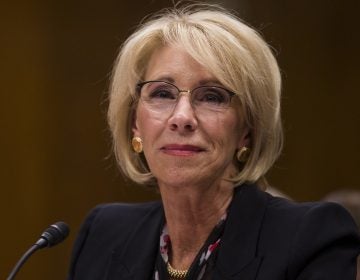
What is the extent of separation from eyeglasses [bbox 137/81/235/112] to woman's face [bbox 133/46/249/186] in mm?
12

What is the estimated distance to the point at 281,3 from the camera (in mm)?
5246

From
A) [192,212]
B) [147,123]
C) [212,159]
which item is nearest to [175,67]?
[147,123]

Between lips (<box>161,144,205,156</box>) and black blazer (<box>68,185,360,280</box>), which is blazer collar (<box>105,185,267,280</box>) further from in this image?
lips (<box>161,144,205,156</box>)

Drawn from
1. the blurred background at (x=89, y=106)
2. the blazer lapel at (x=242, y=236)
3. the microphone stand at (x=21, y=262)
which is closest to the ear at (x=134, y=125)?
the blazer lapel at (x=242, y=236)

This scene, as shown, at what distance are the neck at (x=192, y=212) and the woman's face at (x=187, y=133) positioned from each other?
0.05 meters

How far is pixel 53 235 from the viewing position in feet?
7.21

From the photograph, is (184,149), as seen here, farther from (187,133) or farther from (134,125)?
(134,125)

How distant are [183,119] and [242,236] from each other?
404 mm

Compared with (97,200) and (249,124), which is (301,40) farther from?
(249,124)

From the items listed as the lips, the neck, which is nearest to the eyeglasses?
the lips

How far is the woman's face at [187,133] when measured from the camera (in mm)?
2230

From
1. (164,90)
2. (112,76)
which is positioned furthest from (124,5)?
(164,90)

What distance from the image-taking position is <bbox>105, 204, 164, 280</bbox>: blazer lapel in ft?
8.05

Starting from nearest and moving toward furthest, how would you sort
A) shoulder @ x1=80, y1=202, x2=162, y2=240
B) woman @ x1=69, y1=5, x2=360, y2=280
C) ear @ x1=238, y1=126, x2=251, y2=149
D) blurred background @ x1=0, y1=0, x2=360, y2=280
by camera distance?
woman @ x1=69, y1=5, x2=360, y2=280, ear @ x1=238, y1=126, x2=251, y2=149, shoulder @ x1=80, y1=202, x2=162, y2=240, blurred background @ x1=0, y1=0, x2=360, y2=280
